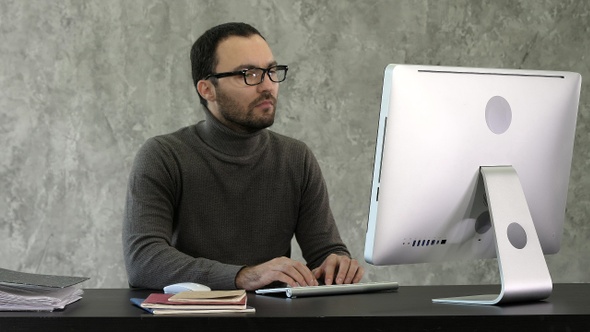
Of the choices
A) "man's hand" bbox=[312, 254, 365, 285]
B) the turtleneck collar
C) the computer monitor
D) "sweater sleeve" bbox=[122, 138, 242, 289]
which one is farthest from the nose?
the computer monitor

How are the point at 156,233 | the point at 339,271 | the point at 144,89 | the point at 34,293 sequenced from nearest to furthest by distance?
the point at 34,293 → the point at 339,271 → the point at 156,233 → the point at 144,89

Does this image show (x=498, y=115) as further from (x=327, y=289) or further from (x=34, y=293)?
(x=34, y=293)

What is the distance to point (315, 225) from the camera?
8.08 ft

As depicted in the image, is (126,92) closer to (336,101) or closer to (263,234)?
(336,101)

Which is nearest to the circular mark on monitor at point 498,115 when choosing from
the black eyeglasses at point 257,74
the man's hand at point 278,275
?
the man's hand at point 278,275

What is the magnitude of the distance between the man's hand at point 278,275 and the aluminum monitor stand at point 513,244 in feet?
0.99

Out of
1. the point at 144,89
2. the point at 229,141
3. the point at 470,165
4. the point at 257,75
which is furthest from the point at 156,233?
the point at 144,89

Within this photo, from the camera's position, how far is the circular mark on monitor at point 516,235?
173 cm

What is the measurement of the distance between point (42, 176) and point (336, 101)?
116 centimetres

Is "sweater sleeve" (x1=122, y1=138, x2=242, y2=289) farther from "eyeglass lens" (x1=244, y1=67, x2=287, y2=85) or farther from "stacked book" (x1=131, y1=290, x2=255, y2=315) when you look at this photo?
"stacked book" (x1=131, y1=290, x2=255, y2=315)

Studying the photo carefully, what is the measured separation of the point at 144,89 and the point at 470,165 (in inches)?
81.7

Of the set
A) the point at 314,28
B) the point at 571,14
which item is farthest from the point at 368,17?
the point at 571,14

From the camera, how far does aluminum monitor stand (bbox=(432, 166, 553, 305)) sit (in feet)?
5.54
